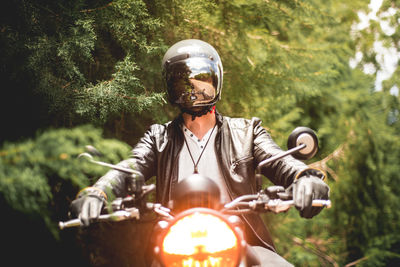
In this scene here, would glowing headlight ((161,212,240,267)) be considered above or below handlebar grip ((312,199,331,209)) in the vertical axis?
below

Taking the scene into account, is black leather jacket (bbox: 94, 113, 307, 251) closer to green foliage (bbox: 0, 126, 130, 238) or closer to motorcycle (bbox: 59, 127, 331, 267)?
motorcycle (bbox: 59, 127, 331, 267)

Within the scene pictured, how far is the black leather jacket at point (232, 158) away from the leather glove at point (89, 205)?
0.38 meters

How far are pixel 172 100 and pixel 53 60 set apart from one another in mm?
772

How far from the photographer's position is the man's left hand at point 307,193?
1.26 meters

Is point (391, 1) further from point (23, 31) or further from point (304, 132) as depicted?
point (23, 31)

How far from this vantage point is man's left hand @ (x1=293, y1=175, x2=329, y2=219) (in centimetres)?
126

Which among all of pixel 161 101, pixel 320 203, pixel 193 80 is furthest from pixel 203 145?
pixel 320 203

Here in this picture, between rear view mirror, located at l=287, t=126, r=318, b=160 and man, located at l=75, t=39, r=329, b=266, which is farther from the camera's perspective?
man, located at l=75, t=39, r=329, b=266

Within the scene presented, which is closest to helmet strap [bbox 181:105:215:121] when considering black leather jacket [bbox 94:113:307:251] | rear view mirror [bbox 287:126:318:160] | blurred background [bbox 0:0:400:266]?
black leather jacket [bbox 94:113:307:251]

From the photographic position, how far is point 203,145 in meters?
1.95

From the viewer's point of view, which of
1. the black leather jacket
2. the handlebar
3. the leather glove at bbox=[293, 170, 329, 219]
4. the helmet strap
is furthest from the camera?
the helmet strap

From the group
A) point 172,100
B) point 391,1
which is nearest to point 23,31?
point 172,100

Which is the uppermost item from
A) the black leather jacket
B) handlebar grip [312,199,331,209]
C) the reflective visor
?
the reflective visor

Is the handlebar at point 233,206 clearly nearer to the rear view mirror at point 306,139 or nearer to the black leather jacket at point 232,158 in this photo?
the rear view mirror at point 306,139
